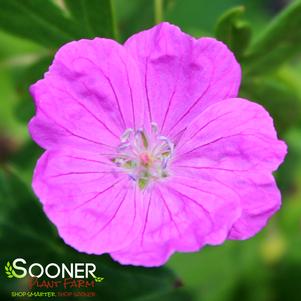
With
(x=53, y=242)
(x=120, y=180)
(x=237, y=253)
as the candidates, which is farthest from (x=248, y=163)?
(x=237, y=253)

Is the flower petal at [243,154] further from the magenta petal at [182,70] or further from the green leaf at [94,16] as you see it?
the green leaf at [94,16]

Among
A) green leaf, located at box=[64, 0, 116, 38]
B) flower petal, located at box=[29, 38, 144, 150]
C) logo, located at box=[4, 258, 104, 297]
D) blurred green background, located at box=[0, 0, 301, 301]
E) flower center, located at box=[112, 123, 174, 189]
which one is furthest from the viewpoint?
logo, located at box=[4, 258, 104, 297]

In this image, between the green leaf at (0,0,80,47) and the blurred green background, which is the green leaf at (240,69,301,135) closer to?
the blurred green background

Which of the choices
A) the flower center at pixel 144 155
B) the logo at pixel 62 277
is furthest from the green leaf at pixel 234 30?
the logo at pixel 62 277

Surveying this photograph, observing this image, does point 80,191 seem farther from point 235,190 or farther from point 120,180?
point 235,190

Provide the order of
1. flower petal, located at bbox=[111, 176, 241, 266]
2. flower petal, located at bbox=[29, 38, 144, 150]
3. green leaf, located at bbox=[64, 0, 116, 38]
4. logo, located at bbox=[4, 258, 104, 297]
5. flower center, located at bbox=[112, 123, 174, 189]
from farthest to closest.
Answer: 1. logo, located at bbox=[4, 258, 104, 297]
2. flower center, located at bbox=[112, 123, 174, 189]
3. green leaf, located at bbox=[64, 0, 116, 38]
4. flower petal, located at bbox=[29, 38, 144, 150]
5. flower petal, located at bbox=[111, 176, 241, 266]

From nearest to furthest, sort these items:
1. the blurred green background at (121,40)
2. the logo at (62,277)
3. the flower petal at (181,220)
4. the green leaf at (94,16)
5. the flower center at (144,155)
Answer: the flower petal at (181,220) < the green leaf at (94,16) < the blurred green background at (121,40) < the flower center at (144,155) < the logo at (62,277)

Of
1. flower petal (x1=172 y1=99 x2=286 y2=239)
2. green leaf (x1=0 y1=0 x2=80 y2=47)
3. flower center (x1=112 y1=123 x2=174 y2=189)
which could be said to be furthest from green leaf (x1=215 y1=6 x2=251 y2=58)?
green leaf (x1=0 y1=0 x2=80 y2=47)
